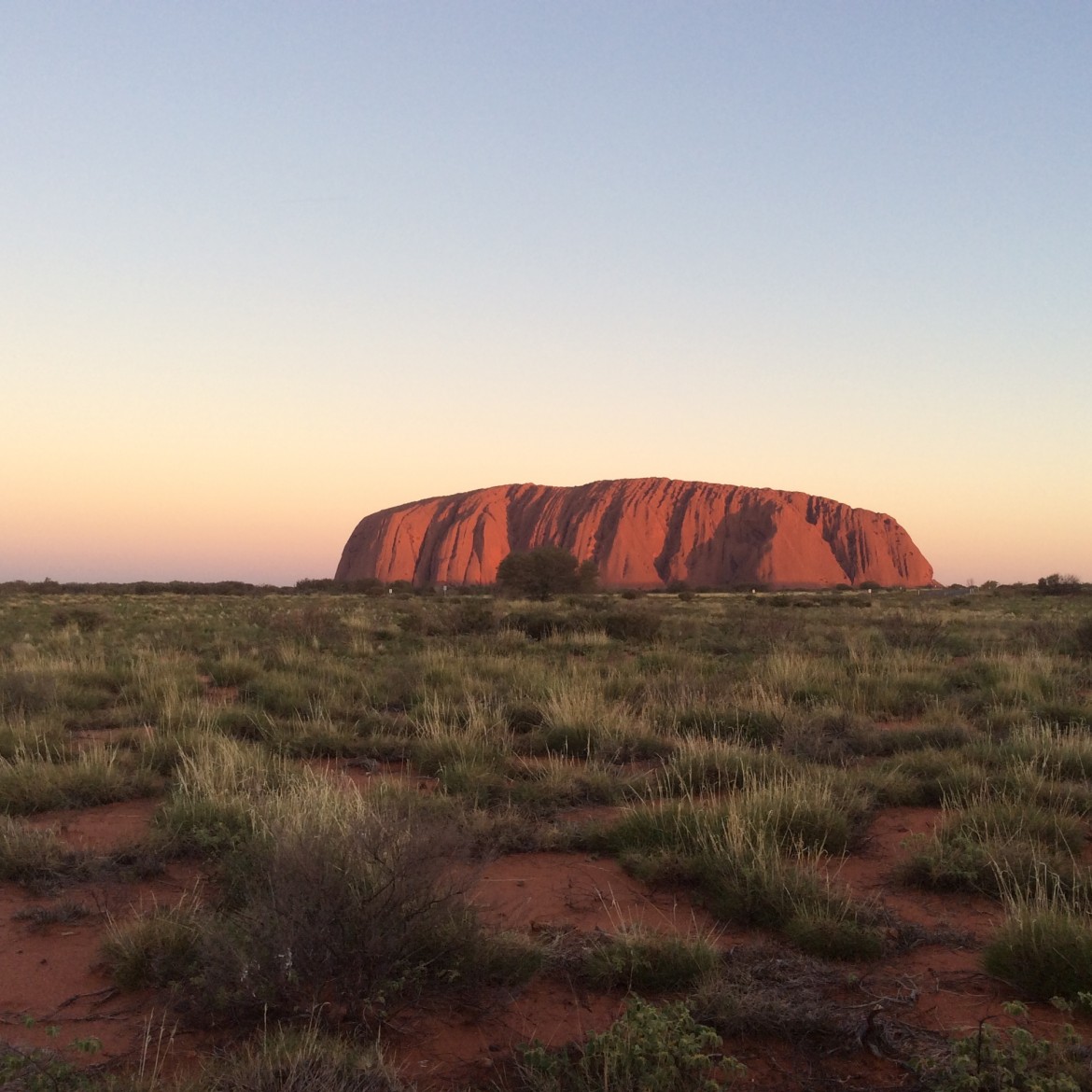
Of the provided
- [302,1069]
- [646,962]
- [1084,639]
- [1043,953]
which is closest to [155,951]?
[302,1069]

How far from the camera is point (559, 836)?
5.22 metres

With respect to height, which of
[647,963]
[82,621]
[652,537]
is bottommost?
[647,963]

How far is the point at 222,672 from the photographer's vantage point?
11812mm

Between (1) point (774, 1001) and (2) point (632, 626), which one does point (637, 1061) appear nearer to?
(1) point (774, 1001)

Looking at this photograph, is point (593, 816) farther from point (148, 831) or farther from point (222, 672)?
point (222, 672)

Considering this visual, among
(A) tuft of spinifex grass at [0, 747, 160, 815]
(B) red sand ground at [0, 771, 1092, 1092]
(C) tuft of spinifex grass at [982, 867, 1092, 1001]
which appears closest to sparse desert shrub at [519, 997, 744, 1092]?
(B) red sand ground at [0, 771, 1092, 1092]

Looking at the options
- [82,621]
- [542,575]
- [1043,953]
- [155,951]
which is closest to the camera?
[1043,953]

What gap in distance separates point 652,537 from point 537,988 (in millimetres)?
113914

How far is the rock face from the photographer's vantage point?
11169cm

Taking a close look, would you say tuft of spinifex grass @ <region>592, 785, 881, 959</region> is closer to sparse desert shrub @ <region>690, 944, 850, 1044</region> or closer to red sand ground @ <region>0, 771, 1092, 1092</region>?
red sand ground @ <region>0, 771, 1092, 1092</region>

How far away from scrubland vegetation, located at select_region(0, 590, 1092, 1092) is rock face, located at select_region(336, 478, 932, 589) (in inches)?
3824

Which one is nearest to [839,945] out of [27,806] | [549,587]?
[27,806]

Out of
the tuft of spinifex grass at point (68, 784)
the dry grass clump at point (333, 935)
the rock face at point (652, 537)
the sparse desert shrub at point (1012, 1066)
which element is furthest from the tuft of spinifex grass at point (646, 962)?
the rock face at point (652, 537)

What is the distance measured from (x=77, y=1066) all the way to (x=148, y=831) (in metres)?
2.52
